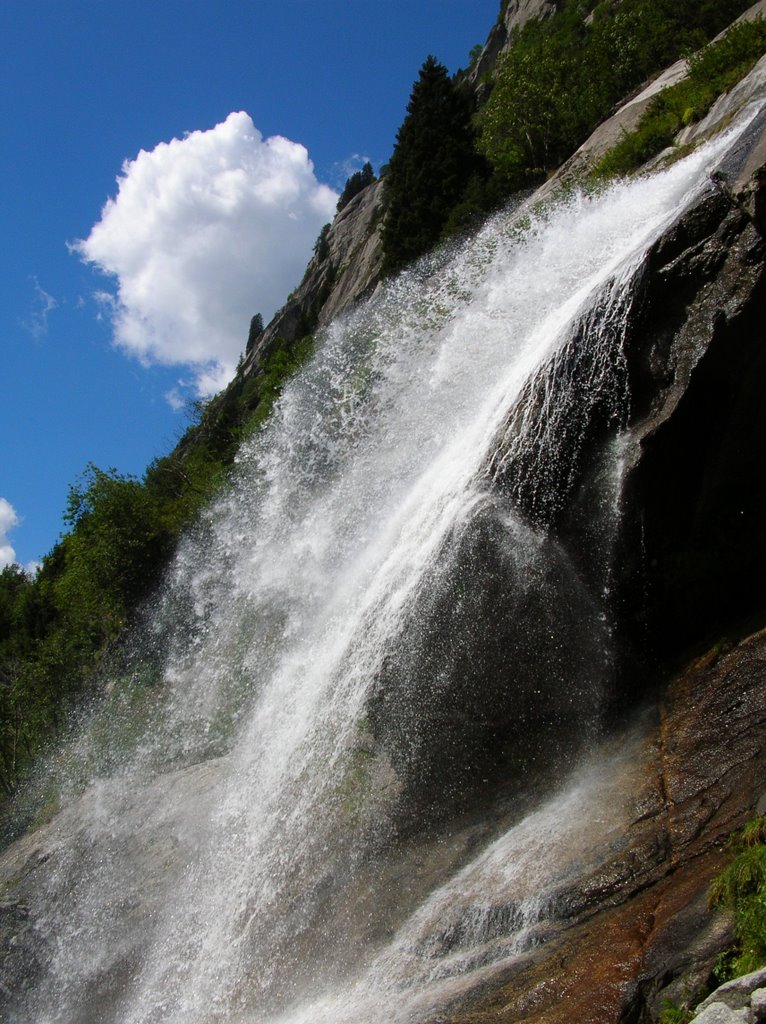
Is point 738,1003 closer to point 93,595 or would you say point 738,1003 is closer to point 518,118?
point 93,595

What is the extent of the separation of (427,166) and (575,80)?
809 centimetres

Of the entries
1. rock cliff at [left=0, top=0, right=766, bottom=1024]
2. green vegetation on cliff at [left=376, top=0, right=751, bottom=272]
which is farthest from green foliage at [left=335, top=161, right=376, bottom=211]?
rock cliff at [left=0, top=0, right=766, bottom=1024]

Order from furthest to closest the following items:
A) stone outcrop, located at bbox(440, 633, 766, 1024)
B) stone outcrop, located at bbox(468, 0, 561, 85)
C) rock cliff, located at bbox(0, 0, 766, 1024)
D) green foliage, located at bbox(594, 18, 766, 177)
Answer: stone outcrop, located at bbox(468, 0, 561, 85)
green foliage, located at bbox(594, 18, 766, 177)
rock cliff, located at bbox(0, 0, 766, 1024)
stone outcrop, located at bbox(440, 633, 766, 1024)

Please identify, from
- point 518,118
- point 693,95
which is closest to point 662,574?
point 693,95

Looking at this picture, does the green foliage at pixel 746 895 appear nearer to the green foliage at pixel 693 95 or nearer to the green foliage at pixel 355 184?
the green foliage at pixel 693 95

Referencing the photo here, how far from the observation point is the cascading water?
8695mm

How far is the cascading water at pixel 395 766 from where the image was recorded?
870 centimetres

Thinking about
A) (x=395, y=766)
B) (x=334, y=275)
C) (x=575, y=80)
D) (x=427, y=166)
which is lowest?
(x=395, y=766)

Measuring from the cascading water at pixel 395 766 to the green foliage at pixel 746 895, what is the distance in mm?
1807

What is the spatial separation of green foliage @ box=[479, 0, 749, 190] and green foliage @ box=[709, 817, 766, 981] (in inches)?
1302

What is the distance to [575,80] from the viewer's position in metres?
38.8

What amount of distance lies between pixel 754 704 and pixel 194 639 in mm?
18665

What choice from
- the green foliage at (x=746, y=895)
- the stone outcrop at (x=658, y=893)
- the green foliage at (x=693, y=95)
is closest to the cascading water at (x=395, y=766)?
the stone outcrop at (x=658, y=893)

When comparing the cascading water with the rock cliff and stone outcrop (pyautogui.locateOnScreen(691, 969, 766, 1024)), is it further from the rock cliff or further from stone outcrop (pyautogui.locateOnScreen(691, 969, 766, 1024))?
stone outcrop (pyautogui.locateOnScreen(691, 969, 766, 1024))
